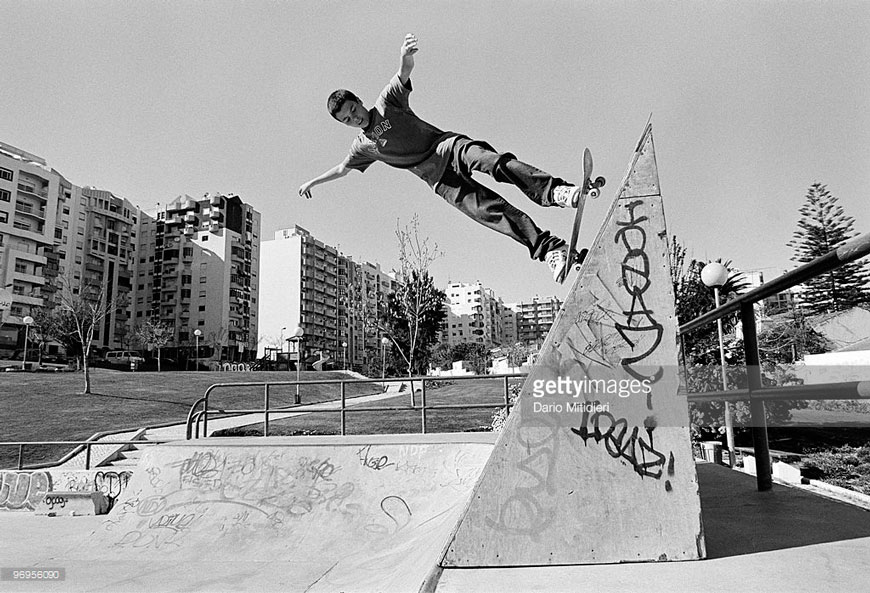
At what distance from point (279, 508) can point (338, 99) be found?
15.3 feet

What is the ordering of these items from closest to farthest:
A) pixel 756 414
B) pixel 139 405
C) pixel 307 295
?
pixel 756 414, pixel 139 405, pixel 307 295

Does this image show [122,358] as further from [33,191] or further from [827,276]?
[827,276]

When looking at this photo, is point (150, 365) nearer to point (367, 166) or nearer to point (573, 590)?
point (367, 166)

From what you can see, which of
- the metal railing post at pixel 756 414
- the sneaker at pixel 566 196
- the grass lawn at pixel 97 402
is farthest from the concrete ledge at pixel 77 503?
the metal railing post at pixel 756 414

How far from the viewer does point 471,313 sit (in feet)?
412

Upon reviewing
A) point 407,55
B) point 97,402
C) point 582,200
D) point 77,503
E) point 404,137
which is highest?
point 407,55

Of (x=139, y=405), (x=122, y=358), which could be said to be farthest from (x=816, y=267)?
(x=122, y=358)

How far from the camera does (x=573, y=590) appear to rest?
2166 mm

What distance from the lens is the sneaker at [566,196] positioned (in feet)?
15.4

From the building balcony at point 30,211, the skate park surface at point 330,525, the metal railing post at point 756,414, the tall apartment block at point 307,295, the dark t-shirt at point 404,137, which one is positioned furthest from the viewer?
the tall apartment block at point 307,295

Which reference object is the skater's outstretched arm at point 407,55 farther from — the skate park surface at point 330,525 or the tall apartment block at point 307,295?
the tall apartment block at point 307,295

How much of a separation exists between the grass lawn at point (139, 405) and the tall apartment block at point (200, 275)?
41.0 m

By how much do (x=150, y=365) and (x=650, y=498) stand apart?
61.8 meters

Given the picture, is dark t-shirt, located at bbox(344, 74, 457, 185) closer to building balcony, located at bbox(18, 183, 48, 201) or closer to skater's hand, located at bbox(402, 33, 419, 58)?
skater's hand, located at bbox(402, 33, 419, 58)
